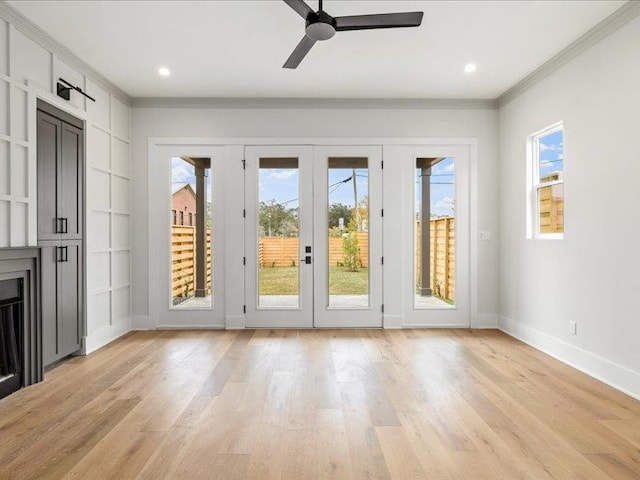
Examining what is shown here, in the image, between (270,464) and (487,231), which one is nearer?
(270,464)

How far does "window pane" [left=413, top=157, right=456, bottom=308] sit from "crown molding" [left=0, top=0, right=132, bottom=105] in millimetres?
3563

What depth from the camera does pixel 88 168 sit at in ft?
13.7

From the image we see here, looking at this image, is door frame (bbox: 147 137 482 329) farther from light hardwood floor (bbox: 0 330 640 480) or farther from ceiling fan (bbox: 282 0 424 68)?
ceiling fan (bbox: 282 0 424 68)

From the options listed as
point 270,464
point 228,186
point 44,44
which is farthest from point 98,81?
point 270,464

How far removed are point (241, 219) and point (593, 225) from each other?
3.56 metres

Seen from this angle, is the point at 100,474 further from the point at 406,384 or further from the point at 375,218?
the point at 375,218

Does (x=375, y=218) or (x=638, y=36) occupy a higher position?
(x=638, y=36)

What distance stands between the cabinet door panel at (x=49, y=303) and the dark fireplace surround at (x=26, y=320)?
17cm

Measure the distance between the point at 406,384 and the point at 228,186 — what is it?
309 centimetres

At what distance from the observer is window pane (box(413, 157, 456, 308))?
5.16m

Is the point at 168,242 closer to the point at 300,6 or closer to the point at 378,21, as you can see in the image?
the point at 300,6

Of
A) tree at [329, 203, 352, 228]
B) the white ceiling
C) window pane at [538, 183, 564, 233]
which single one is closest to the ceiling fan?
the white ceiling

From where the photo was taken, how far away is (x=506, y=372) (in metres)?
3.54

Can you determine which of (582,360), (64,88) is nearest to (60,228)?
(64,88)
